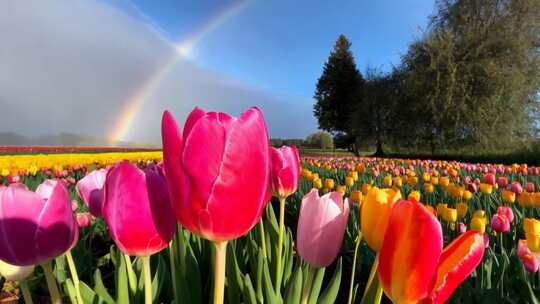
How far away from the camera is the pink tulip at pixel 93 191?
1.00 m

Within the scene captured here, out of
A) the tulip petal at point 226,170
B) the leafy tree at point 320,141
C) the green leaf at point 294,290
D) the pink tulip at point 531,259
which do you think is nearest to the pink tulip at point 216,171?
the tulip petal at point 226,170

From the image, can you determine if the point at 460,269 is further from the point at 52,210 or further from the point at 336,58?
the point at 336,58

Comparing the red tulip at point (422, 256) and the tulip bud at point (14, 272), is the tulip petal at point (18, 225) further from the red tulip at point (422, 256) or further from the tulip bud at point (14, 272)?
the red tulip at point (422, 256)

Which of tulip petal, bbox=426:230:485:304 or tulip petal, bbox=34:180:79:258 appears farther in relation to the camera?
tulip petal, bbox=34:180:79:258

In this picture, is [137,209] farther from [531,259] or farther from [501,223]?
[501,223]

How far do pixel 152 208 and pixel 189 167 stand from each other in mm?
168

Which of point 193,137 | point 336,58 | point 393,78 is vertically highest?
point 336,58

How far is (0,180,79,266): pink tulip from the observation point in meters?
0.63

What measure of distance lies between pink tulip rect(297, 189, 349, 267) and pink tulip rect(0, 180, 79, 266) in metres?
0.48

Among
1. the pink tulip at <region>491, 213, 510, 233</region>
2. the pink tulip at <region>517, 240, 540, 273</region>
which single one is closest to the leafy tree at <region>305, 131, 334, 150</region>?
the pink tulip at <region>491, 213, 510, 233</region>

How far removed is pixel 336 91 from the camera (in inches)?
1393

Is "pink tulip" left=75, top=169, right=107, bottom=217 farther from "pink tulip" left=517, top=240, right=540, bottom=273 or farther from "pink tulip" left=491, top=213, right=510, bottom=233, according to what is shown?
"pink tulip" left=491, top=213, right=510, bottom=233

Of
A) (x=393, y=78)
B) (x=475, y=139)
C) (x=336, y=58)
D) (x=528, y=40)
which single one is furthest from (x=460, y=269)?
(x=336, y=58)

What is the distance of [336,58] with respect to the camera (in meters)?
37.1
